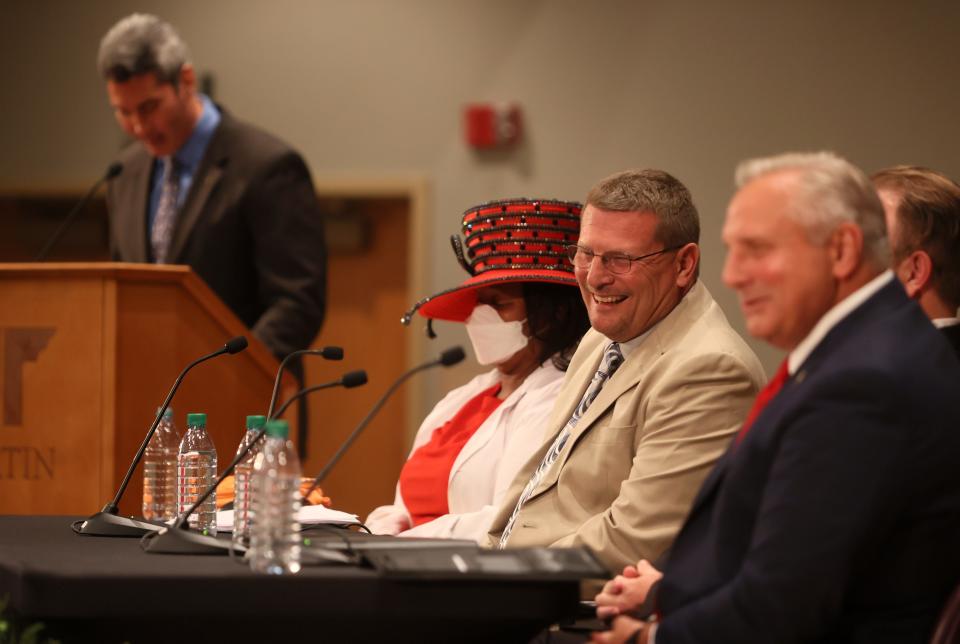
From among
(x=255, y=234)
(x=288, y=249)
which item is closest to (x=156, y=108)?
(x=255, y=234)

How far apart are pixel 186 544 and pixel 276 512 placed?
10.2 inches

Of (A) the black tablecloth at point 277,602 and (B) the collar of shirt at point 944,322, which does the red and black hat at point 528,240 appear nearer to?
(B) the collar of shirt at point 944,322

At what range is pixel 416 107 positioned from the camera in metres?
6.44

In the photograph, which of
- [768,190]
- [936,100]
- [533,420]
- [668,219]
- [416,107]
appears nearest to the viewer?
[768,190]

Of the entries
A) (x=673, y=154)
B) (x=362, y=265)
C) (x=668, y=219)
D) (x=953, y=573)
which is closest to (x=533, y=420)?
(x=668, y=219)

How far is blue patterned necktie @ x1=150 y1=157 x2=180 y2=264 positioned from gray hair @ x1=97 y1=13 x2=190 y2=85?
1.02ft

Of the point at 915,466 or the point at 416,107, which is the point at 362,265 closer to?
the point at 416,107

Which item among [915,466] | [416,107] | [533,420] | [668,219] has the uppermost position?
[416,107]

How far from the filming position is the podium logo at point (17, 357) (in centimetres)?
353

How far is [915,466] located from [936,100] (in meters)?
4.48

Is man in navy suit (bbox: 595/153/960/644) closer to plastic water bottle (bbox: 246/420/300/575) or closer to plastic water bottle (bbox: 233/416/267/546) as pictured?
plastic water bottle (bbox: 246/420/300/575)

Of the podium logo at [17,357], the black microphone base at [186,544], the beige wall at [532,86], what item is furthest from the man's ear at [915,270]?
the beige wall at [532,86]

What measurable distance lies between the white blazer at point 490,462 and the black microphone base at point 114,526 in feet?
2.43

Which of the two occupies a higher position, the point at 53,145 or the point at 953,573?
the point at 53,145
